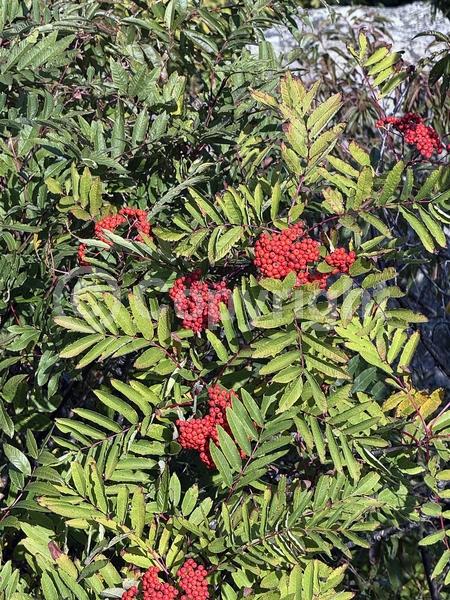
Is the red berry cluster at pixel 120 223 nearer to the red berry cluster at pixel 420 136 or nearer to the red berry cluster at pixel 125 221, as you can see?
the red berry cluster at pixel 125 221

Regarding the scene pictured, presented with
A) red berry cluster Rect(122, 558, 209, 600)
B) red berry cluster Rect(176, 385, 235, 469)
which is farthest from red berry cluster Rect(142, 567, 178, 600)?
red berry cluster Rect(176, 385, 235, 469)

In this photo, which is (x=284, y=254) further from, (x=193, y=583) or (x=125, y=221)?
(x=193, y=583)

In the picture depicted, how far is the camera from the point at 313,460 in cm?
186

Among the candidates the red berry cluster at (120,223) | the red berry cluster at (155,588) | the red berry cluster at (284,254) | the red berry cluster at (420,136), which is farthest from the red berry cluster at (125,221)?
the red berry cluster at (420,136)

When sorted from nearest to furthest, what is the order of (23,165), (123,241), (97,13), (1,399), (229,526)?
(229,526) → (123,241) → (1,399) → (23,165) → (97,13)

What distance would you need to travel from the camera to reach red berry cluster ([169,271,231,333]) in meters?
1.59

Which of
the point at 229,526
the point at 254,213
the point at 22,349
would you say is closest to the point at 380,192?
the point at 254,213

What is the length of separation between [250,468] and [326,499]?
0.52 feet

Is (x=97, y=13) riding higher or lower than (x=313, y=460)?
higher

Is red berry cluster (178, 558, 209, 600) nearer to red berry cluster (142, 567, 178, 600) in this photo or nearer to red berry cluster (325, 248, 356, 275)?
red berry cluster (142, 567, 178, 600)

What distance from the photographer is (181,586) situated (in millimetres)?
1447

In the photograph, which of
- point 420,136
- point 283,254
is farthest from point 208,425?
point 420,136

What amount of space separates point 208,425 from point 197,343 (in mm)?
229

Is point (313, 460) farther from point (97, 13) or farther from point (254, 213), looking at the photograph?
point (97, 13)
